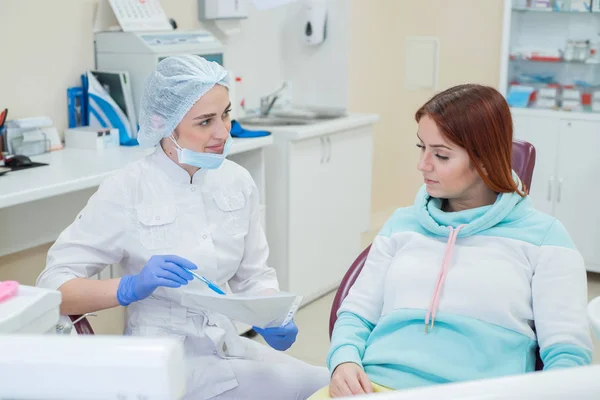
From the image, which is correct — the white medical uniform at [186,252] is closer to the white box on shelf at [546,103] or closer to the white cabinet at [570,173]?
the white cabinet at [570,173]

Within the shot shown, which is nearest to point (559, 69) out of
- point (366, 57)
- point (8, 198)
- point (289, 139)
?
point (366, 57)

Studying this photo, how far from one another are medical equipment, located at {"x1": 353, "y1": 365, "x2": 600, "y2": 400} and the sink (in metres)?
3.26

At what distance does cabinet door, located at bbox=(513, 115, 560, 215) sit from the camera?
404 centimetres

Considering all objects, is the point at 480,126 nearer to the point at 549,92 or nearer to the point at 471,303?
the point at 471,303

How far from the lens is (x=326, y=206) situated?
3.72 metres

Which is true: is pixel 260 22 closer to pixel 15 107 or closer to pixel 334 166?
pixel 334 166

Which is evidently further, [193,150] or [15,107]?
[15,107]

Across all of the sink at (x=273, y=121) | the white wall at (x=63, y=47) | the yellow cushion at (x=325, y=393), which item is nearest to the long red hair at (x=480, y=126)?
the yellow cushion at (x=325, y=393)

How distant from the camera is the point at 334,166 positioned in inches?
147

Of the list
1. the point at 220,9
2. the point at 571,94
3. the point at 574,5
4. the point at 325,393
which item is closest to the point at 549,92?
the point at 571,94

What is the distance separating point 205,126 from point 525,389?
143 cm

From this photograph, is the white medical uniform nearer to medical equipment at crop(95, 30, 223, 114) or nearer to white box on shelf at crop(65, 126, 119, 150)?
white box on shelf at crop(65, 126, 119, 150)

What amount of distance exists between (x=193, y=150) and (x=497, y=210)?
71 centimetres

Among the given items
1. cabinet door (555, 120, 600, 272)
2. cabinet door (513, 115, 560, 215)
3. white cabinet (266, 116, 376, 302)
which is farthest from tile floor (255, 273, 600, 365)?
cabinet door (513, 115, 560, 215)
